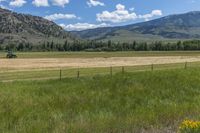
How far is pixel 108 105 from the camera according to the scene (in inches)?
766

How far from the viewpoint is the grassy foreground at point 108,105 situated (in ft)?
37.4

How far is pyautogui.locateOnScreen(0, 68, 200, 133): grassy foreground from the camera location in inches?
448

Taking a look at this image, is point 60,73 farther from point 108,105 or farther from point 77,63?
point 77,63

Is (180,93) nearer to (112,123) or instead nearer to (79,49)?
(112,123)

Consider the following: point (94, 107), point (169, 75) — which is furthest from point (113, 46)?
point (94, 107)

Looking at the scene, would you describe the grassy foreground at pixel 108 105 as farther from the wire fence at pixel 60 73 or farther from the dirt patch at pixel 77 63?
the dirt patch at pixel 77 63

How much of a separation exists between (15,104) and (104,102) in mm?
4438

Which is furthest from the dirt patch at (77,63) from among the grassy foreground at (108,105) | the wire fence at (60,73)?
the grassy foreground at (108,105)

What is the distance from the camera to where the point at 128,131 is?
10219 millimetres

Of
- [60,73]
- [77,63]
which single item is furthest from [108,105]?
[77,63]

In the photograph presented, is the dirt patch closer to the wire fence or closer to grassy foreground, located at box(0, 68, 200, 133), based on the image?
the wire fence

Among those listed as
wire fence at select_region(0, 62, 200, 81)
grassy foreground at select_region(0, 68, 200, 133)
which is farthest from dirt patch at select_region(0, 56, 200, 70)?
grassy foreground at select_region(0, 68, 200, 133)

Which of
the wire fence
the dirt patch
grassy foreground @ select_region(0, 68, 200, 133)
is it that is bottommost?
the dirt patch

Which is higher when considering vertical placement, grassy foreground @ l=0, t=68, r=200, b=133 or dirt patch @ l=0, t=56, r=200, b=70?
grassy foreground @ l=0, t=68, r=200, b=133
